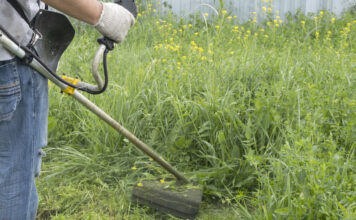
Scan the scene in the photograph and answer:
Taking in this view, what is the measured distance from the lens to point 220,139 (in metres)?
2.82

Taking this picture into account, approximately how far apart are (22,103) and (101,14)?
0.43 metres

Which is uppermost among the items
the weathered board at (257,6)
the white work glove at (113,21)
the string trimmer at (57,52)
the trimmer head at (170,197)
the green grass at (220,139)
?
the weathered board at (257,6)

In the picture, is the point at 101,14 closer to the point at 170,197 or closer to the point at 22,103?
the point at 22,103

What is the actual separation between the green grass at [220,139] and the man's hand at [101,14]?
982 millimetres

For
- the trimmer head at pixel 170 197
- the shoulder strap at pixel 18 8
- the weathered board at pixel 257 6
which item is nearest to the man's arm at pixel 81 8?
the shoulder strap at pixel 18 8

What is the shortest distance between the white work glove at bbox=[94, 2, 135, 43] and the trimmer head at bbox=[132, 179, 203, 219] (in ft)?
3.88

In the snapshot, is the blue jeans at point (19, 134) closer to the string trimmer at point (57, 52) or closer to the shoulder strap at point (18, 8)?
the string trimmer at point (57, 52)

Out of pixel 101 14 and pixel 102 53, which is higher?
pixel 101 14

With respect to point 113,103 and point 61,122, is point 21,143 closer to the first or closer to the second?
point 113,103

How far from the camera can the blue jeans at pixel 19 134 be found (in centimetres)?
157

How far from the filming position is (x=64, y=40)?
183cm

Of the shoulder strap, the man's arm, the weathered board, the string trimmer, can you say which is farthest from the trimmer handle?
Answer: the weathered board

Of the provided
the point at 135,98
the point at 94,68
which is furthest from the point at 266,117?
the point at 94,68

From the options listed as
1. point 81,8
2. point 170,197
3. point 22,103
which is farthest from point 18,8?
point 170,197
